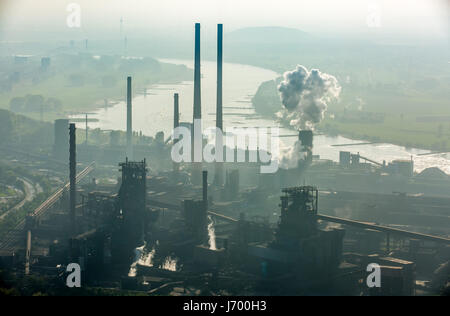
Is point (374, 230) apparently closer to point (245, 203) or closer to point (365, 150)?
point (245, 203)

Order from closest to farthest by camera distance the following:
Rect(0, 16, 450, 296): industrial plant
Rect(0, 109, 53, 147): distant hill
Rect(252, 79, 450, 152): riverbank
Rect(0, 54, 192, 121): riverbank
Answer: Rect(0, 16, 450, 296): industrial plant
Rect(0, 109, 53, 147): distant hill
Rect(252, 79, 450, 152): riverbank
Rect(0, 54, 192, 121): riverbank

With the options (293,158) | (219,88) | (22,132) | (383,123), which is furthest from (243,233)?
(383,123)

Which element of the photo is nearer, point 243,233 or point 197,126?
point 243,233

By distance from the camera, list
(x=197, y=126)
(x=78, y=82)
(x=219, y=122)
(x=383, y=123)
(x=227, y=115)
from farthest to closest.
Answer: (x=78, y=82), (x=227, y=115), (x=383, y=123), (x=219, y=122), (x=197, y=126)

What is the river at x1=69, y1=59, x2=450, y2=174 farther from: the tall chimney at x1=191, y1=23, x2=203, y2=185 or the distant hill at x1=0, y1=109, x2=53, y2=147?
the tall chimney at x1=191, y1=23, x2=203, y2=185

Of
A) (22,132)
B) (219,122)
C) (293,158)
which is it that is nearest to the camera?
(293,158)

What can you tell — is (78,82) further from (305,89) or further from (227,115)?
(305,89)

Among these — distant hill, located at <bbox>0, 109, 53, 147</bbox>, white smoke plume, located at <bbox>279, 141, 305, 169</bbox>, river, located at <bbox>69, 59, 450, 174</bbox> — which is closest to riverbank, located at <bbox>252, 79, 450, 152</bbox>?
river, located at <bbox>69, 59, 450, 174</bbox>
